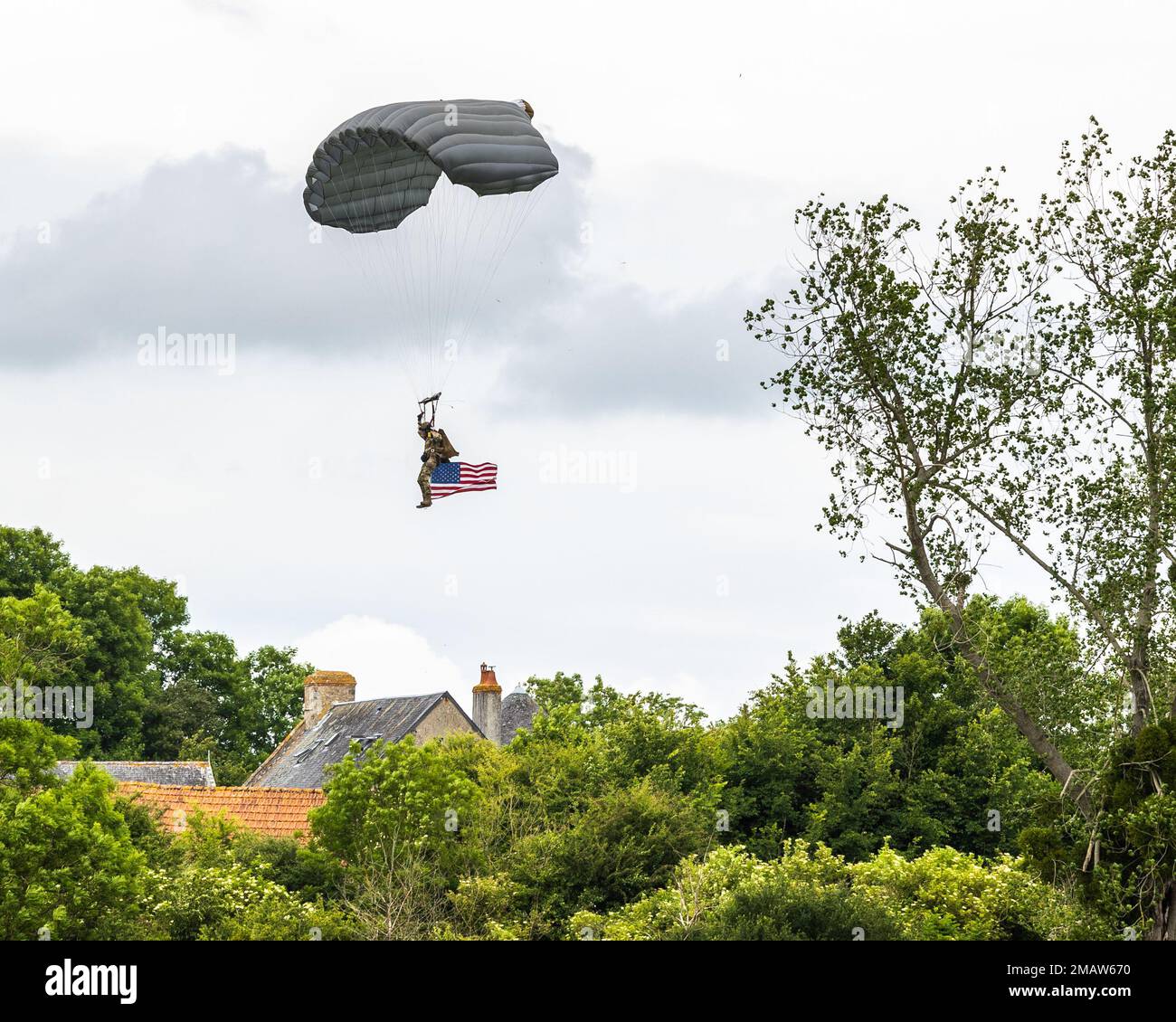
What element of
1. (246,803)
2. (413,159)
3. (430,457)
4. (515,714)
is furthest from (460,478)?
(515,714)

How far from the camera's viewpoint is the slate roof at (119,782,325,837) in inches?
1601

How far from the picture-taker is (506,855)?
1231 inches

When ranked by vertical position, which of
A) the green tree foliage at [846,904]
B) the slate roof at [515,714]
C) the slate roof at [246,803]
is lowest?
the green tree foliage at [846,904]

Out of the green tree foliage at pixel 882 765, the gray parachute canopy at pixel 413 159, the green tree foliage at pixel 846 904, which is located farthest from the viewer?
the green tree foliage at pixel 882 765

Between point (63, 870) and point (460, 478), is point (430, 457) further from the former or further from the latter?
point (63, 870)

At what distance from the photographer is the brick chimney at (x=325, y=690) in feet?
177

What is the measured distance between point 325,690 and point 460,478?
1103 inches

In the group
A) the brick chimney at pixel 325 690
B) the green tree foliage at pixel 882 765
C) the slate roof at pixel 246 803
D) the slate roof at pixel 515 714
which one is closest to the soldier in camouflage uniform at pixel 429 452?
the green tree foliage at pixel 882 765

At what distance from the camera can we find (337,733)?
50.5 meters

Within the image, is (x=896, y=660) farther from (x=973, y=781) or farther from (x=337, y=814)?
(x=337, y=814)

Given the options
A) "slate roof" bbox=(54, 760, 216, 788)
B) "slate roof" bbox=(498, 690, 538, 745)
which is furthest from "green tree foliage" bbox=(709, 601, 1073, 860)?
"slate roof" bbox=(498, 690, 538, 745)

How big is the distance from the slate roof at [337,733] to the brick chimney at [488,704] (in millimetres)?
842

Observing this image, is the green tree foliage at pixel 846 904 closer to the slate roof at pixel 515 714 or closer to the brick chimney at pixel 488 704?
the brick chimney at pixel 488 704
